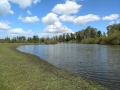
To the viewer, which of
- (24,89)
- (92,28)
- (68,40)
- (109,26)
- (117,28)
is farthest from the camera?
(68,40)

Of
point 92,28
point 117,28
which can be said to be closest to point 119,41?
point 117,28

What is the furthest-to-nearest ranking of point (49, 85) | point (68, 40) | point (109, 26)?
point (68, 40)
point (109, 26)
point (49, 85)

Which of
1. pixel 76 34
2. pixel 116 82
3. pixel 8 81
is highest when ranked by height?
pixel 76 34

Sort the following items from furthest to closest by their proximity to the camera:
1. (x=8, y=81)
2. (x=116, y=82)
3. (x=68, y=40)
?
(x=68, y=40) → (x=116, y=82) → (x=8, y=81)

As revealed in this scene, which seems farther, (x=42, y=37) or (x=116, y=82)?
(x=42, y=37)

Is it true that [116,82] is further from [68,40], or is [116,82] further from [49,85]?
[68,40]

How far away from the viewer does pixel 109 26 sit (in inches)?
4818

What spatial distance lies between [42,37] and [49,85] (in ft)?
593

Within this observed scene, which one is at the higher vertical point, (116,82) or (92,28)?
(92,28)

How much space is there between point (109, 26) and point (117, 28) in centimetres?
1506

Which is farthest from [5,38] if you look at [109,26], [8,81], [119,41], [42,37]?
[8,81]

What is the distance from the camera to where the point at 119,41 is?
88.2m

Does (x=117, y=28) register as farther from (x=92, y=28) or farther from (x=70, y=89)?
(x=70, y=89)

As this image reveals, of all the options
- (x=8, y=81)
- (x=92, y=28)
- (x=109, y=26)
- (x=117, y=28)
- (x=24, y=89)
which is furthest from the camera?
(x=92, y=28)
